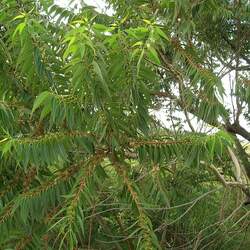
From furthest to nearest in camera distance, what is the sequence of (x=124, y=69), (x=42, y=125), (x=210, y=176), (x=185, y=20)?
1. (x=210, y=176)
2. (x=185, y=20)
3. (x=42, y=125)
4. (x=124, y=69)

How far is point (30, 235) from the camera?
2.75m

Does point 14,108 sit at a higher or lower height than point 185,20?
lower

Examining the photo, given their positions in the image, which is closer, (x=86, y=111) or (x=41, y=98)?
(x=41, y=98)

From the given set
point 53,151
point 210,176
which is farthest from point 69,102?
point 210,176

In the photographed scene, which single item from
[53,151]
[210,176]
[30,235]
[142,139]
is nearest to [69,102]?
[53,151]

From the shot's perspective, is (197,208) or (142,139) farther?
(197,208)

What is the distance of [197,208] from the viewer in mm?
4703

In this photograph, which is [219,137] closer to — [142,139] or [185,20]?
[142,139]

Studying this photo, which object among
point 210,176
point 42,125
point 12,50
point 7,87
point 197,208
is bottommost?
point 197,208

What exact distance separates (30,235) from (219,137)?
1176 mm

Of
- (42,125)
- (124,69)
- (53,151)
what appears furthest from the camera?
(42,125)

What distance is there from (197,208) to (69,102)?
8.99 feet

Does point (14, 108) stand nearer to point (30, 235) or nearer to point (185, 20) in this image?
point (30, 235)

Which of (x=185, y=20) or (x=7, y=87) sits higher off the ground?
(x=185, y=20)
